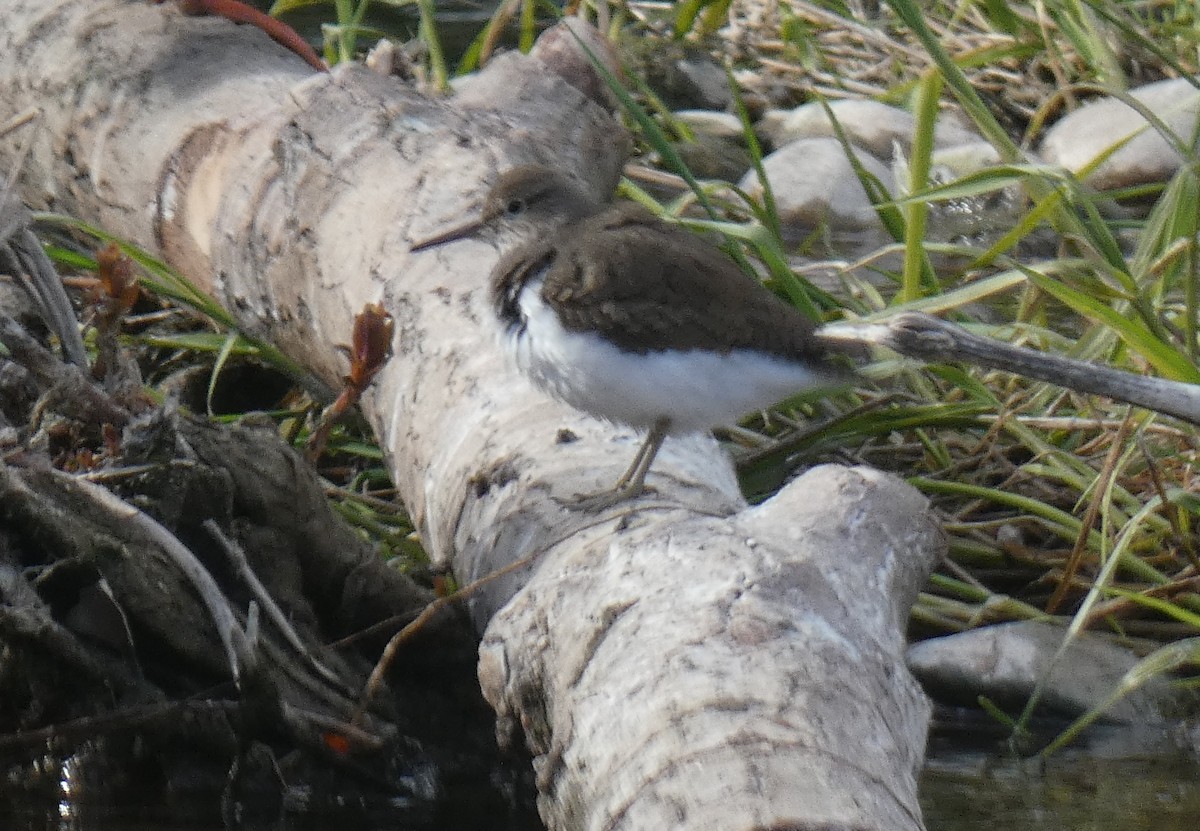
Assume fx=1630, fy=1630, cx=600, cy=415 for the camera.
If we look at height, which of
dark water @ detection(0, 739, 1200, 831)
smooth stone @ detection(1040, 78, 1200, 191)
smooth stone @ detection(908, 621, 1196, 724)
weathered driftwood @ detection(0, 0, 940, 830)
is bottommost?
smooth stone @ detection(1040, 78, 1200, 191)

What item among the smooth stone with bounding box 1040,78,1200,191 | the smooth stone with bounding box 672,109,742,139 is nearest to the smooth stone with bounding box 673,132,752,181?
the smooth stone with bounding box 672,109,742,139

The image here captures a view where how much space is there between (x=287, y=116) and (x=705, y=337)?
1926 mm

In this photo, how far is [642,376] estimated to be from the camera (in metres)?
3.87

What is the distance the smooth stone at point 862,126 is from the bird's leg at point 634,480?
483 cm

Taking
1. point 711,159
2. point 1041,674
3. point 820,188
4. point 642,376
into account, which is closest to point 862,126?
point 820,188

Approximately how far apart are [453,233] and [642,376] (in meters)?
0.98

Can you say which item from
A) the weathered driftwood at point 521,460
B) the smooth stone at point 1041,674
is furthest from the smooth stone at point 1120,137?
the smooth stone at point 1041,674

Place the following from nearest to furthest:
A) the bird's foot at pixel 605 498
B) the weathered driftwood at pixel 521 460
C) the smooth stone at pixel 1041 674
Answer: the weathered driftwood at pixel 521 460 < the bird's foot at pixel 605 498 < the smooth stone at pixel 1041 674

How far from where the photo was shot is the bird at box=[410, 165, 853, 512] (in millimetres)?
3848

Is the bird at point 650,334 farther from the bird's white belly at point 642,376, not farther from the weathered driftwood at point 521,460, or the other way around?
the weathered driftwood at point 521,460

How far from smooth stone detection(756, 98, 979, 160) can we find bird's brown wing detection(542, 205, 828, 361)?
4.44 meters

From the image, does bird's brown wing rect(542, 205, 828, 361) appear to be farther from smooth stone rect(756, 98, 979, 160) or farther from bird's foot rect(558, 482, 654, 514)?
smooth stone rect(756, 98, 979, 160)

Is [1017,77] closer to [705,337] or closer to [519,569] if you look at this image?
[705,337]

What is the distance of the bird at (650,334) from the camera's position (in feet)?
12.6
